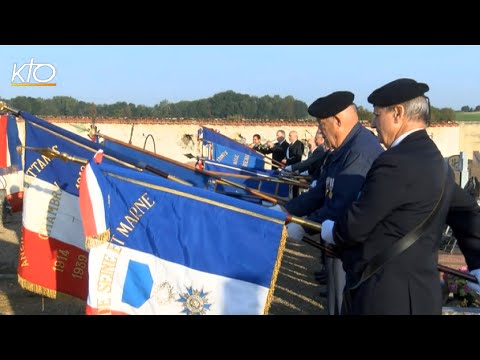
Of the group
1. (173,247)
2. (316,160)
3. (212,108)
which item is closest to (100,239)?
(173,247)

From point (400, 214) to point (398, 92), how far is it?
531 millimetres

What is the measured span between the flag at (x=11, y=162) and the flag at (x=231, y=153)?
13.3 feet

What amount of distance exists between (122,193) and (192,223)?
527mm

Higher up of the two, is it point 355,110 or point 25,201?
point 355,110

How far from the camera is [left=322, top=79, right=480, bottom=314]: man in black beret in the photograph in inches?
91.4

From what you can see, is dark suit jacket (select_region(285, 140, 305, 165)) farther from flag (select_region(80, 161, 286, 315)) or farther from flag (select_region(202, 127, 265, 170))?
flag (select_region(80, 161, 286, 315))

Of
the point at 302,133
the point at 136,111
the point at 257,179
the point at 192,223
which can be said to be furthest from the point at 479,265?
the point at 136,111

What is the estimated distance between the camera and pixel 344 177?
3439mm

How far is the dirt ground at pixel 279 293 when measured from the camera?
560cm

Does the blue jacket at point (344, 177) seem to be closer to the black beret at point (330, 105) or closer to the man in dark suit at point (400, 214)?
the black beret at point (330, 105)

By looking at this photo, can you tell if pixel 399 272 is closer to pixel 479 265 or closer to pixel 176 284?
pixel 479 265
